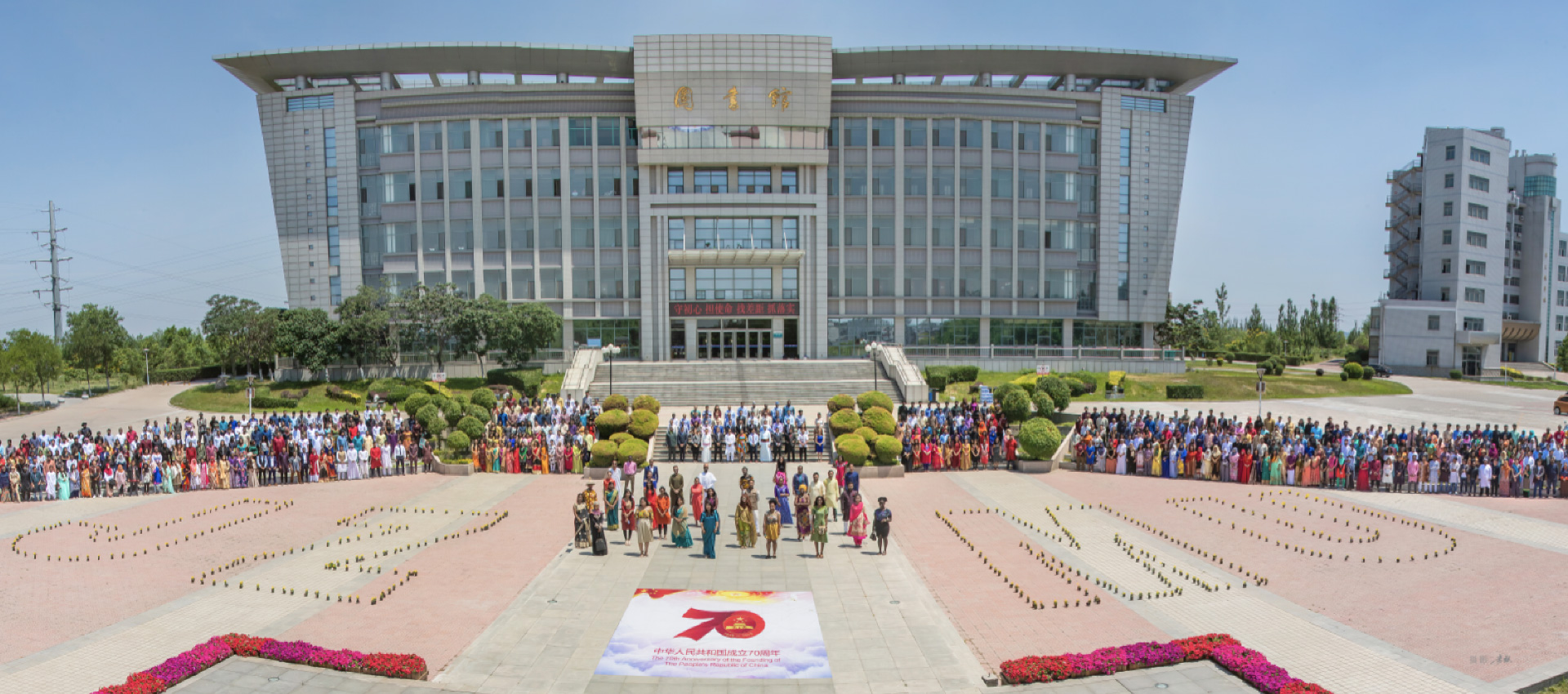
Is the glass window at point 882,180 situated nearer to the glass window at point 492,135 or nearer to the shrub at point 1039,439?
the glass window at point 492,135

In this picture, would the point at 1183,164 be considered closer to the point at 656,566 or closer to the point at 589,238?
the point at 589,238

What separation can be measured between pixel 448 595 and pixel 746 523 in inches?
226

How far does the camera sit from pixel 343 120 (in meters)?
50.9

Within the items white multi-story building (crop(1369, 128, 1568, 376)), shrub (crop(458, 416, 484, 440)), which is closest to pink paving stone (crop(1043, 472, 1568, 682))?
shrub (crop(458, 416, 484, 440))

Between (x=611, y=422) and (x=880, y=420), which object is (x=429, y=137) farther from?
(x=880, y=420)

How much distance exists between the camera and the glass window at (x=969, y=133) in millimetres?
52219

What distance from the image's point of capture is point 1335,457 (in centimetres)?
2238

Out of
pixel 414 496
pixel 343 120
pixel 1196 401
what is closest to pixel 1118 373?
pixel 1196 401

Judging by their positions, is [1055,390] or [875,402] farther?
[1055,390]

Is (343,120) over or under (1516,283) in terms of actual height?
over

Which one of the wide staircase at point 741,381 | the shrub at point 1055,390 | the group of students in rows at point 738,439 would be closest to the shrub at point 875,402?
the group of students in rows at point 738,439

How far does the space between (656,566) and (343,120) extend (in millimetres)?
49419

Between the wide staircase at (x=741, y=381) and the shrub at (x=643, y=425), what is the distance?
29.8 ft

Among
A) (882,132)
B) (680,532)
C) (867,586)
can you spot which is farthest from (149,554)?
(882,132)
